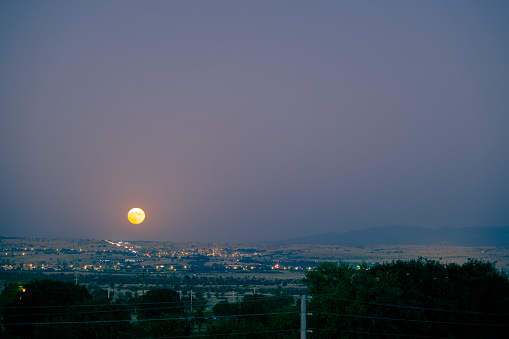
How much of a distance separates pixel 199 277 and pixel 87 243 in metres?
44.4

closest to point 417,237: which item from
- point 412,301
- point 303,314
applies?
point 412,301

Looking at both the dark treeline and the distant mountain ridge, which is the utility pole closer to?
the dark treeline

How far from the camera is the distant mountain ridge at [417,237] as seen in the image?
136 m

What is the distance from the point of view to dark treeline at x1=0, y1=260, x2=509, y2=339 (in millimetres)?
22609

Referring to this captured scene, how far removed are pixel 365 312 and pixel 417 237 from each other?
457 ft

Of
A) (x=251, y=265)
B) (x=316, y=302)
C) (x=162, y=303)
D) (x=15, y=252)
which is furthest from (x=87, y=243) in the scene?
(x=316, y=302)

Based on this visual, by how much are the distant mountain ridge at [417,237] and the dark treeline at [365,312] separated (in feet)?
358

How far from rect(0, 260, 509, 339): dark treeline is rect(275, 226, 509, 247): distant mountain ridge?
109 metres

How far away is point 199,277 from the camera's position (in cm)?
7769

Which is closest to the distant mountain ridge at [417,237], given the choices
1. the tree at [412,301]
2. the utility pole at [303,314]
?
the tree at [412,301]

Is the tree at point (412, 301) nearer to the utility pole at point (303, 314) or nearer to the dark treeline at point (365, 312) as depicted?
the dark treeline at point (365, 312)

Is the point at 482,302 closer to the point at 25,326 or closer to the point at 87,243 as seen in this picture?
the point at 25,326

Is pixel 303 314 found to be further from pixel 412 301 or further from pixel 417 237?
pixel 417 237

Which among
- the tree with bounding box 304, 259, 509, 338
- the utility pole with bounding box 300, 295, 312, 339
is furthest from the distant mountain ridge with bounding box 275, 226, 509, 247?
the utility pole with bounding box 300, 295, 312, 339
